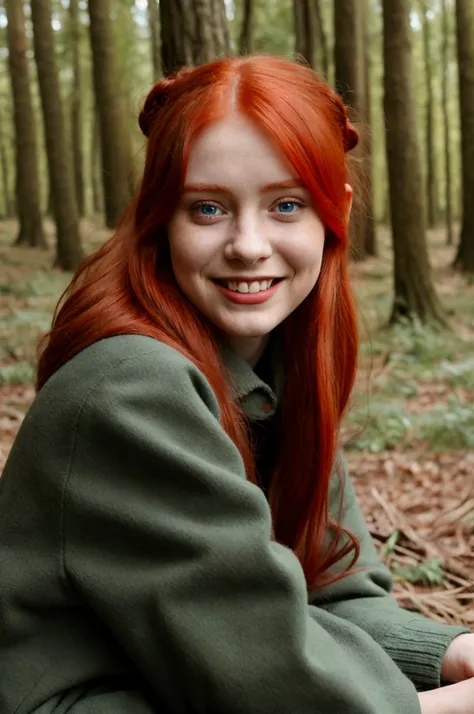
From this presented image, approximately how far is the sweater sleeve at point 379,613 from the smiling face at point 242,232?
27.0 inches

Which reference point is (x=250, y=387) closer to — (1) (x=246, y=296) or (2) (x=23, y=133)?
(1) (x=246, y=296)

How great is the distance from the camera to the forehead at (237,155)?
1.74 meters

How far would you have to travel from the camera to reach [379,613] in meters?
2.13

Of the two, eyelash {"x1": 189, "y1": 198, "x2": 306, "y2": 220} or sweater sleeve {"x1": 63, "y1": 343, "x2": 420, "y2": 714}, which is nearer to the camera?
sweater sleeve {"x1": 63, "y1": 343, "x2": 420, "y2": 714}

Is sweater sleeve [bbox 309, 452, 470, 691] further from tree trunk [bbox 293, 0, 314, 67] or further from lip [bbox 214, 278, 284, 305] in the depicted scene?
tree trunk [bbox 293, 0, 314, 67]

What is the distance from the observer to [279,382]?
7.06 feet

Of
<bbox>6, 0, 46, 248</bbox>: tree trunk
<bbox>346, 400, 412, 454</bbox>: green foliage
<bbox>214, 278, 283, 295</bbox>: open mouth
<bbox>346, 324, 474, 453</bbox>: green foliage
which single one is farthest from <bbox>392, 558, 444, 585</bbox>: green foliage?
<bbox>6, 0, 46, 248</bbox>: tree trunk

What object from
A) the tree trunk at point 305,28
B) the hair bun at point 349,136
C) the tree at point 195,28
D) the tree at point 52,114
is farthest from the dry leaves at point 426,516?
the tree at point 52,114

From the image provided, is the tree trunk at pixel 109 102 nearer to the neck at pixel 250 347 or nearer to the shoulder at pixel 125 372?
the neck at pixel 250 347

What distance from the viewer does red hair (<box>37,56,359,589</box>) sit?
1.76m

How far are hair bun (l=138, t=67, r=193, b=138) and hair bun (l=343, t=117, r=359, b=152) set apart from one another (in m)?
0.40

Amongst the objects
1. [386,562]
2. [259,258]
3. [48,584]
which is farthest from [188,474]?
[386,562]

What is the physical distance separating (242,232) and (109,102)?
35.3 feet

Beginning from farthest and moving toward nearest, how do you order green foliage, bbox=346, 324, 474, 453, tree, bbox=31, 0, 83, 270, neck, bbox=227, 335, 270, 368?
tree, bbox=31, 0, 83, 270 → green foliage, bbox=346, 324, 474, 453 → neck, bbox=227, 335, 270, 368
